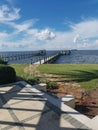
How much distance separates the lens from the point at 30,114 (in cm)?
625

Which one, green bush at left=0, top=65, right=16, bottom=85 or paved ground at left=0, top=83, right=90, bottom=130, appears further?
green bush at left=0, top=65, right=16, bottom=85

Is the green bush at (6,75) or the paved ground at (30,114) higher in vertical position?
the green bush at (6,75)

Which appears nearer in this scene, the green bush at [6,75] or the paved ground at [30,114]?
the paved ground at [30,114]

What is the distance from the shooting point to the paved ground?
5.38 metres

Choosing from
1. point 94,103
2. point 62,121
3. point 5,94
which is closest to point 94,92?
point 94,103

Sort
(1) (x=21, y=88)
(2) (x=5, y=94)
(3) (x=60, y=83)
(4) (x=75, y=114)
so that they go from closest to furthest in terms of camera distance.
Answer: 1. (4) (x=75, y=114)
2. (2) (x=5, y=94)
3. (1) (x=21, y=88)
4. (3) (x=60, y=83)

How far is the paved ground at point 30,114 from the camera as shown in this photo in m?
5.38

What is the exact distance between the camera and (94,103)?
8.82 m

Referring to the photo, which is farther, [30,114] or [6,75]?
[6,75]

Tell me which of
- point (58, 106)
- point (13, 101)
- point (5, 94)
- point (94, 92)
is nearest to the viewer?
point (58, 106)

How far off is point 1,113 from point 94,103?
414 centimetres

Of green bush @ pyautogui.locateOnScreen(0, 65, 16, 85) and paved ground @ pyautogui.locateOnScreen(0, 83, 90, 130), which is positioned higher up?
green bush @ pyautogui.locateOnScreen(0, 65, 16, 85)

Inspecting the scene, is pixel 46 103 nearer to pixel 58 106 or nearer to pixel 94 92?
pixel 58 106

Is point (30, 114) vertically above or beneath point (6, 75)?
beneath
